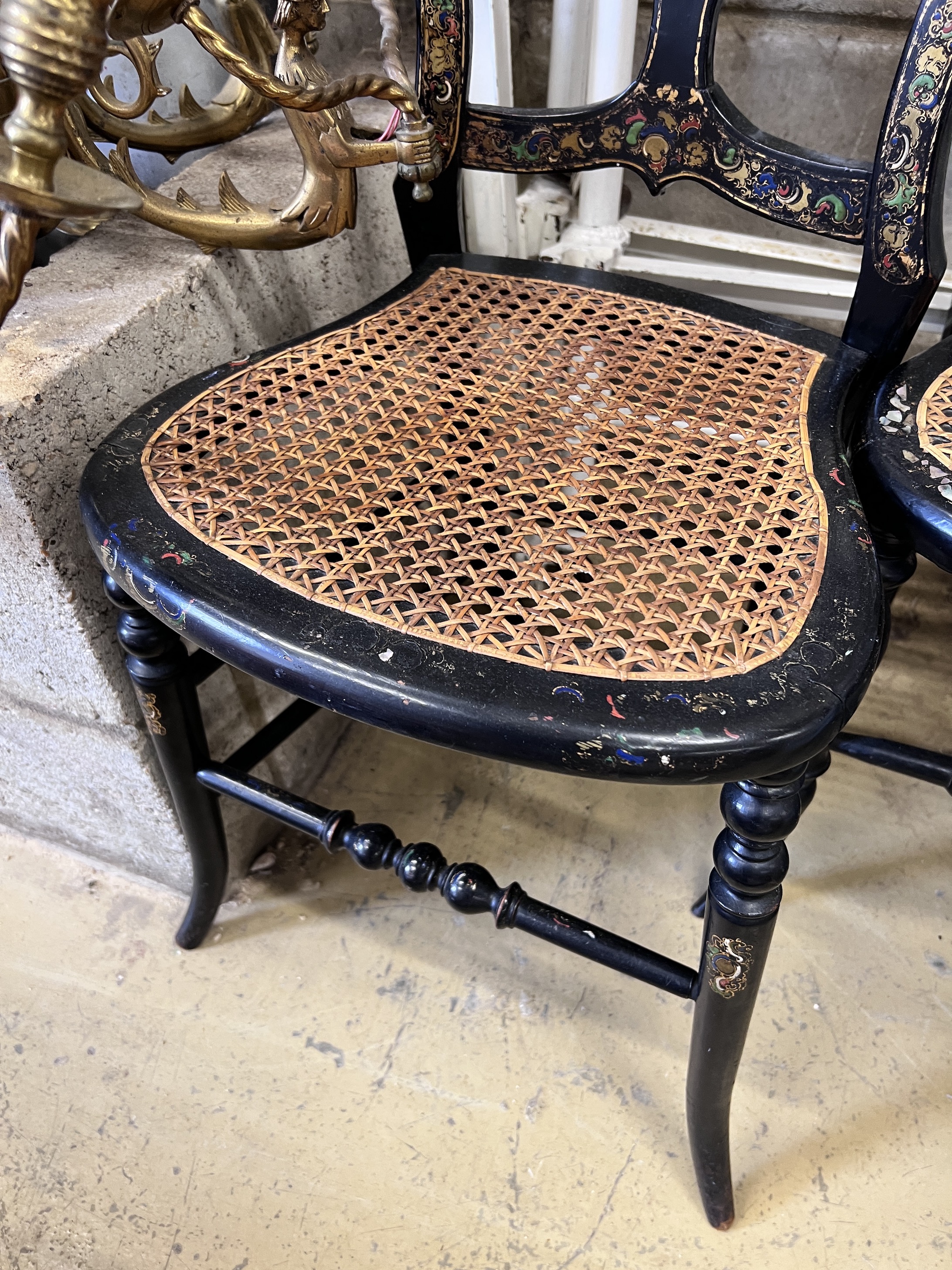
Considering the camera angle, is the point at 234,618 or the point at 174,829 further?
the point at 174,829

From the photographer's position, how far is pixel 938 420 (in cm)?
58

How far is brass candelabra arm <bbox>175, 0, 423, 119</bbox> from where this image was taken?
1.93 ft

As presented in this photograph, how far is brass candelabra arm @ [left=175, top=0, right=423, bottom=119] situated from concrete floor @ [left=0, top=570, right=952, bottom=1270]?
2.30 feet

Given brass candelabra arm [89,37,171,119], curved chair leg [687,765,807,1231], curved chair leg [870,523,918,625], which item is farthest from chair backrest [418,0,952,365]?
curved chair leg [687,765,807,1231]

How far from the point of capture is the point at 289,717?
0.87 meters

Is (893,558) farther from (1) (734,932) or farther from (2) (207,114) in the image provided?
(2) (207,114)

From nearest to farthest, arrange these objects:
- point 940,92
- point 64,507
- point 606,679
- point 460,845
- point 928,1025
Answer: point 606,679
point 940,92
point 64,507
point 928,1025
point 460,845

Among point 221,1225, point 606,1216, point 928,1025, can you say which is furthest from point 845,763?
point 221,1225

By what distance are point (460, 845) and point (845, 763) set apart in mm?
456

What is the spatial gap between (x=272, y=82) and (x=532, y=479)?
0.30 m

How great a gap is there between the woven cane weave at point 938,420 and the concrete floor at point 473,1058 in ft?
1.81

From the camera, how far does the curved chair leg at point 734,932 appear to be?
511mm

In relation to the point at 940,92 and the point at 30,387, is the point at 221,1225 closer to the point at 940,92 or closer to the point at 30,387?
the point at 30,387

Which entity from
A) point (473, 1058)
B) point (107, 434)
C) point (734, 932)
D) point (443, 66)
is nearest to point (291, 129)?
point (443, 66)
